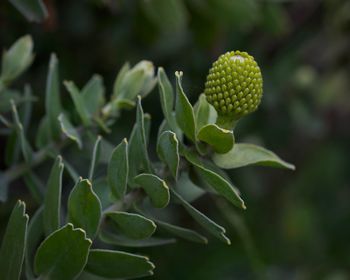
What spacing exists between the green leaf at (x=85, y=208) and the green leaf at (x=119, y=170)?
0.15 ft

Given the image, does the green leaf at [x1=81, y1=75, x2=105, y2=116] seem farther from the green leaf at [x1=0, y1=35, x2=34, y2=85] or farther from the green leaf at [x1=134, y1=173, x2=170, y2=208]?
the green leaf at [x1=134, y1=173, x2=170, y2=208]

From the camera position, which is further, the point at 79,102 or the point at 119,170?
the point at 79,102

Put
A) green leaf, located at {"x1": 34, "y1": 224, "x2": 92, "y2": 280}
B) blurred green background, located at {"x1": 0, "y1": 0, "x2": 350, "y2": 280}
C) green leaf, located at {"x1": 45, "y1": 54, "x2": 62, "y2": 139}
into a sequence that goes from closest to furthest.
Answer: green leaf, located at {"x1": 34, "y1": 224, "x2": 92, "y2": 280} < green leaf, located at {"x1": 45, "y1": 54, "x2": 62, "y2": 139} < blurred green background, located at {"x1": 0, "y1": 0, "x2": 350, "y2": 280}

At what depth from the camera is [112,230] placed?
1005mm

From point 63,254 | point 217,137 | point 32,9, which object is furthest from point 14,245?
point 32,9

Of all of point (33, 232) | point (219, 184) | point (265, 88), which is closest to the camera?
point (219, 184)

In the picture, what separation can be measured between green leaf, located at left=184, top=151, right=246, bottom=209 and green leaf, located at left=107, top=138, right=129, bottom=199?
0.08 m

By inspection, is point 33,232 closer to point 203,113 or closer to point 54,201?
point 54,201

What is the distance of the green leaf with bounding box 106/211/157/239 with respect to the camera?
851 mm

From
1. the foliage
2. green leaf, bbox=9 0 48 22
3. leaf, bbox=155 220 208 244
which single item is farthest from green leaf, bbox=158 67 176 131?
green leaf, bbox=9 0 48 22

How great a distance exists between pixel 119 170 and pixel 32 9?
343mm

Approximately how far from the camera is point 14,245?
85cm

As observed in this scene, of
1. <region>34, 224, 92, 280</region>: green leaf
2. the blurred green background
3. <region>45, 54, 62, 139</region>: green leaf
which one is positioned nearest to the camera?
<region>34, 224, 92, 280</region>: green leaf

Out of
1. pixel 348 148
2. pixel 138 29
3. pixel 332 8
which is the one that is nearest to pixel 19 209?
pixel 138 29
